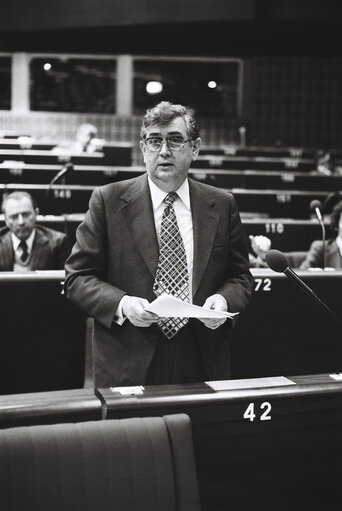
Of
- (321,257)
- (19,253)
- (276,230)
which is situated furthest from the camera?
(276,230)

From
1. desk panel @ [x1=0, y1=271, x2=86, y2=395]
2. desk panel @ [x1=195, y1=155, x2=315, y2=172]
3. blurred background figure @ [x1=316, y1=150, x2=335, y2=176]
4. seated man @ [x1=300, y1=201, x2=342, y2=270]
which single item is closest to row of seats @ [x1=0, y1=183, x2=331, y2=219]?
seated man @ [x1=300, y1=201, x2=342, y2=270]

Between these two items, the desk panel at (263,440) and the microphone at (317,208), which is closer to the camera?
the desk panel at (263,440)

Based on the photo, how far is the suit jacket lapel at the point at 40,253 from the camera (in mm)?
4340

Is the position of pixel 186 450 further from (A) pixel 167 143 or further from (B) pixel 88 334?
(B) pixel 88 334

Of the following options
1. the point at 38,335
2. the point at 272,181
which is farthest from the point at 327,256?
the point at 272,181

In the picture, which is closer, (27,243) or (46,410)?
(46,410)

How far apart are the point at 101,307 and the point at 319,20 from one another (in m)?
9.50

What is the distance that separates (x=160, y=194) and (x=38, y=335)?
126 centimetres

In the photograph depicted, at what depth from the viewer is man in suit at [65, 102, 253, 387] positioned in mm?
2098

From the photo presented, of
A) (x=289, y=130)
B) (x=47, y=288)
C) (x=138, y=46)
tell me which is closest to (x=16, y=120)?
(x=138, y=46)

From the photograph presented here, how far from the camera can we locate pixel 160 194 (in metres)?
2.21

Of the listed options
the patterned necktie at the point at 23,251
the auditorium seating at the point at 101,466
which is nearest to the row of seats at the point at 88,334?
the patterned necktie at the point at 23,251

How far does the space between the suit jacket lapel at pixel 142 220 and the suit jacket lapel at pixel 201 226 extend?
0.11m

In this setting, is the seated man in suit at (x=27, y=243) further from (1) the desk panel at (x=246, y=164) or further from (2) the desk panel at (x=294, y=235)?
(1) the desk panel at (x=246, y=164)
